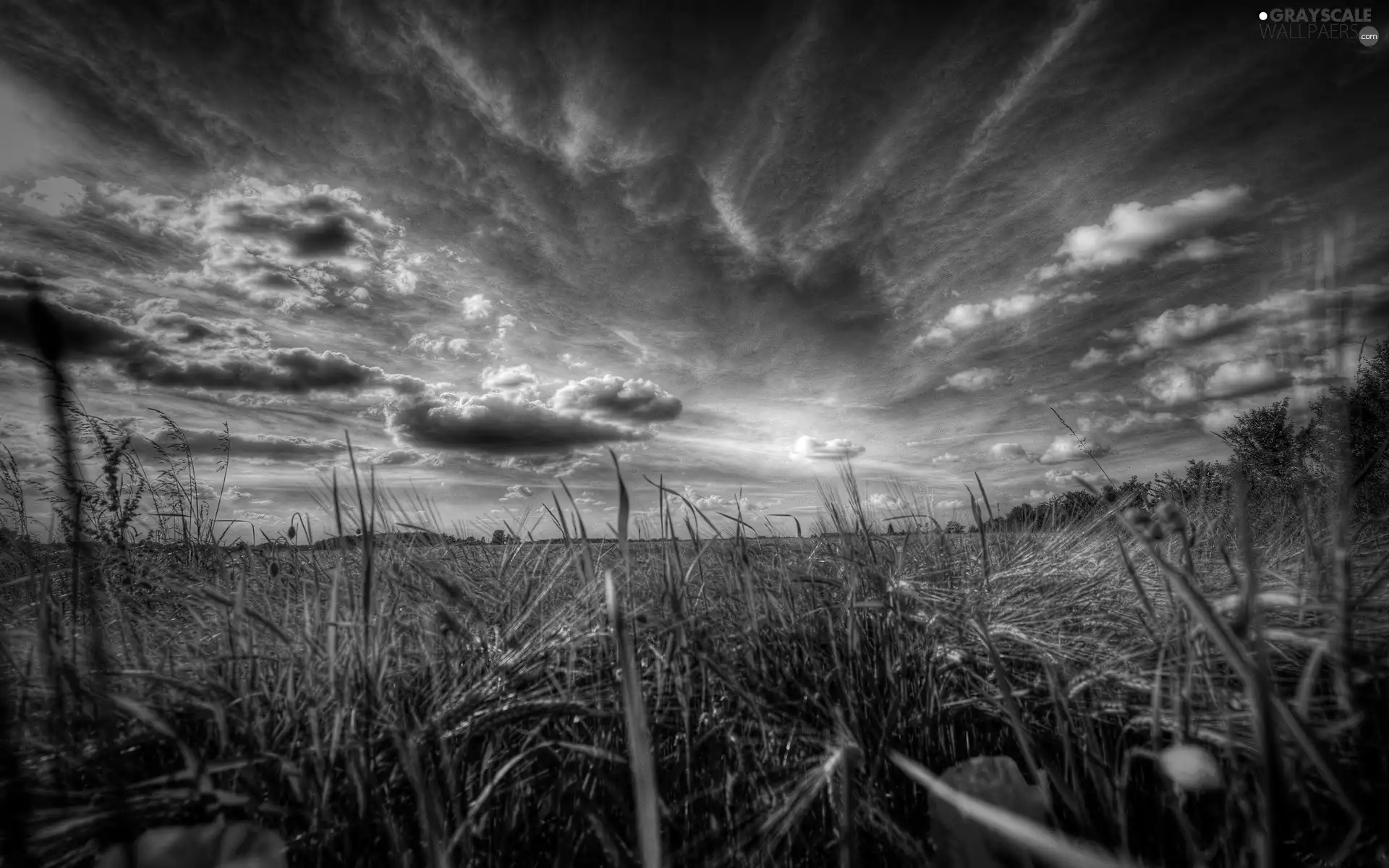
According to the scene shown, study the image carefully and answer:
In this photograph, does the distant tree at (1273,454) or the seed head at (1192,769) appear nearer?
the seed head at (1192,769)

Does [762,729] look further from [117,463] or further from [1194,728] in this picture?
[117,463]

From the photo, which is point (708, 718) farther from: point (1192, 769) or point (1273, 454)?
point (1273, 454)

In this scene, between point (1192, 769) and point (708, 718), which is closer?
point (1192, 769)

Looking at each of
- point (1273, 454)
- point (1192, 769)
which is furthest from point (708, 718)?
point (1273, 454)

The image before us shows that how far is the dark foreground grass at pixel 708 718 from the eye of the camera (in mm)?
1154

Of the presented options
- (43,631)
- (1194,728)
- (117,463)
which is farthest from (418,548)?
(1194,728)

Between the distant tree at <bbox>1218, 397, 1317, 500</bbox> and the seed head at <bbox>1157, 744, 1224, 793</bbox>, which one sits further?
the distant tree at <bbox>1218, 397, 1317, 500</bbox>

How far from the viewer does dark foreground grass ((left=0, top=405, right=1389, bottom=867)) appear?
115cm

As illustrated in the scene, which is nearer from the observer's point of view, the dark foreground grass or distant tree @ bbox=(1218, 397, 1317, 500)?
the dark foreground grass

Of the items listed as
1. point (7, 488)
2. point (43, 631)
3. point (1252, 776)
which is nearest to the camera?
point (1252, 776)

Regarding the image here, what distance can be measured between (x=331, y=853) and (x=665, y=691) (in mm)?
900

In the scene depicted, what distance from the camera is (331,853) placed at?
1229 millimetres

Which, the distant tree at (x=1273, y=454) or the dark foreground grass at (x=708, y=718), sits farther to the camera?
the distant tree at (x=1273, y=454)

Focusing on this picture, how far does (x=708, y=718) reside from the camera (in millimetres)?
1739
